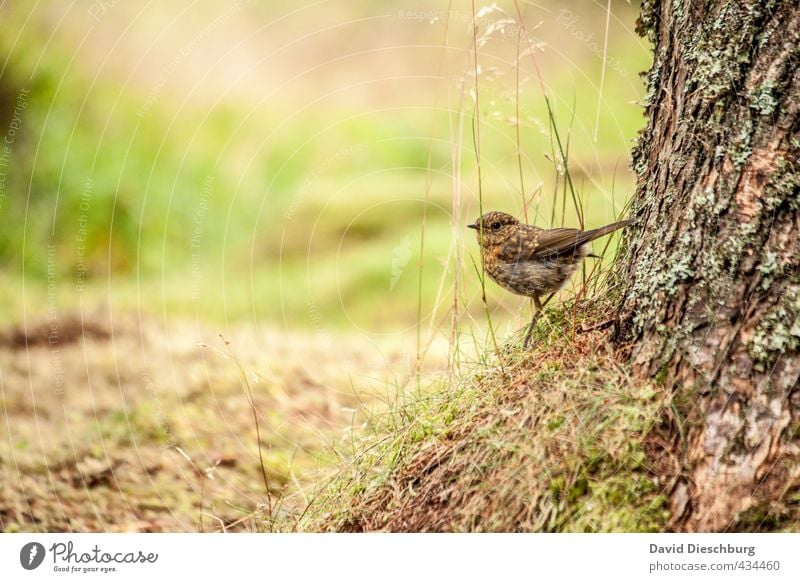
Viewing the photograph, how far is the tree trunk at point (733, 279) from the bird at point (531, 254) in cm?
67

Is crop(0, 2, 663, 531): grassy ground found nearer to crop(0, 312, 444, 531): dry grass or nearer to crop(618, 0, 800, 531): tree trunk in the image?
crop(0, 312, 444, 531): dry grass

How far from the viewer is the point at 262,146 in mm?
9961

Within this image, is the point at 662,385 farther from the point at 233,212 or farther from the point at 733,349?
the point at 233,212

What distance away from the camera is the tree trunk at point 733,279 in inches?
84.7

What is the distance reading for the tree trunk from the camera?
2.15m

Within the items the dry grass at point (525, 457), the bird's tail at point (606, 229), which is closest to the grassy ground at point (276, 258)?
the dry grass at point (525, 457)

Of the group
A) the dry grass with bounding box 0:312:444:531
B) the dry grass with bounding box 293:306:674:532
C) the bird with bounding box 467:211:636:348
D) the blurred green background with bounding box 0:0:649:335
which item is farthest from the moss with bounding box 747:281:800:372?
the blurred green background with bounding box 0:0:649:335

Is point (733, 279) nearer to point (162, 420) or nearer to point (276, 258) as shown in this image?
point (162, 420)

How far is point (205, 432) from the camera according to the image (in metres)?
3.96
